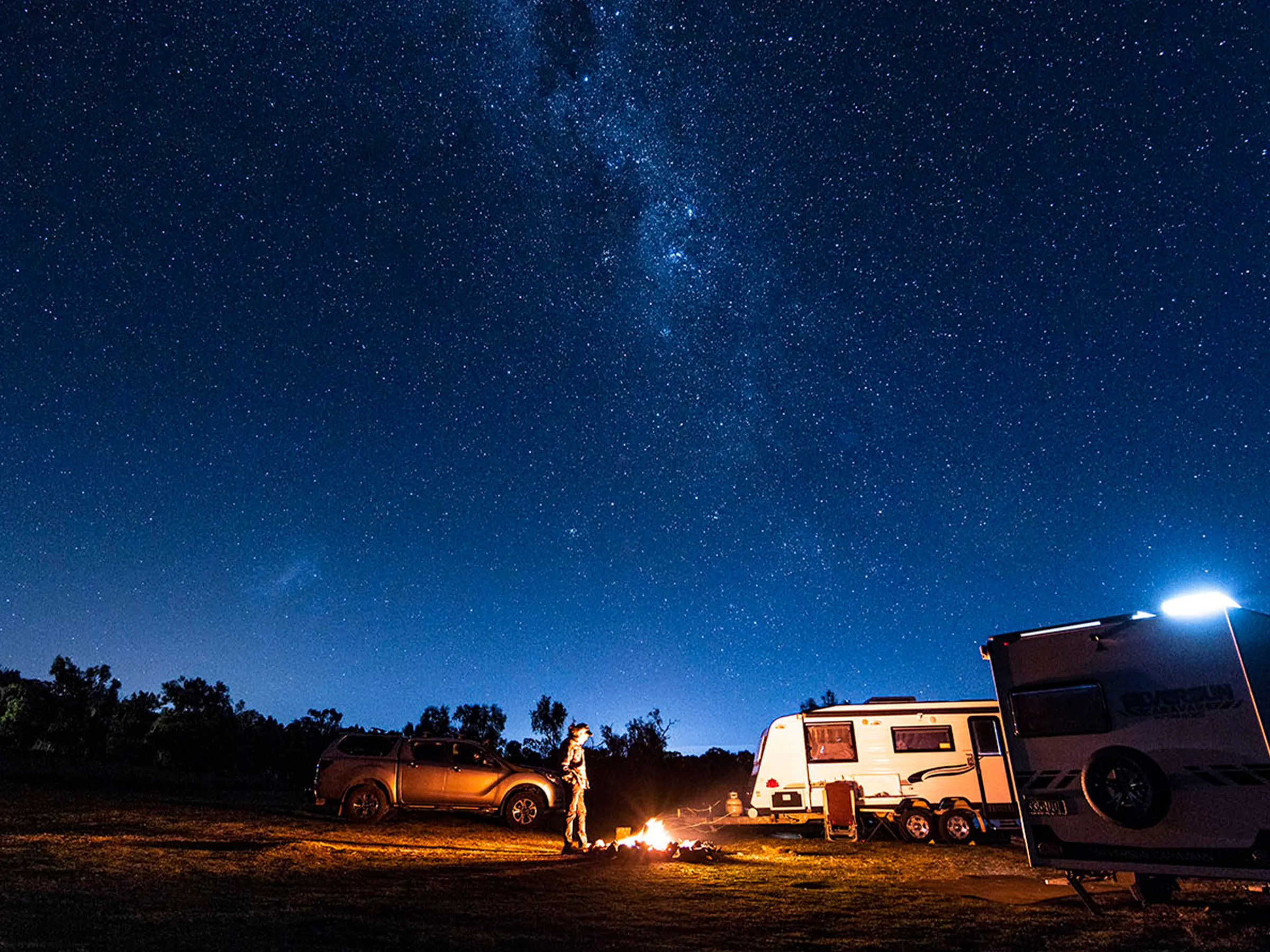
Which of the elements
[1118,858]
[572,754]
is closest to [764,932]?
[1118,858]

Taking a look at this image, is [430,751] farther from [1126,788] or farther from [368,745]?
[1126,788]

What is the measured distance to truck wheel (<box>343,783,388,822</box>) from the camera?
15672mm

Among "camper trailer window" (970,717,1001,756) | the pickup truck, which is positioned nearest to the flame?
the pickup truck

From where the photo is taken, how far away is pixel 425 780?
52.1ft

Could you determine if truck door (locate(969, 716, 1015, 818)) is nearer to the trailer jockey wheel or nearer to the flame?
the flame

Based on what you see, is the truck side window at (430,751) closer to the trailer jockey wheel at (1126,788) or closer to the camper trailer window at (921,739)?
the camper trailer window at (921,739)

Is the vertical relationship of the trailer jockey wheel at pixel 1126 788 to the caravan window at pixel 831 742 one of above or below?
below

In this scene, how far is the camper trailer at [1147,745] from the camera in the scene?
272 inches

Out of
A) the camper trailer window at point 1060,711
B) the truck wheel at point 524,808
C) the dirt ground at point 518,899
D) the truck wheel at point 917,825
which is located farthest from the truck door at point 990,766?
the truck wheel at point 524,808

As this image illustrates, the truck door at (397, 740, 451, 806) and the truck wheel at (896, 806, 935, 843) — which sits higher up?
the truck door at (397, 740, 451, 806)

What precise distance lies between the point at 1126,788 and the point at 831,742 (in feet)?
31.1

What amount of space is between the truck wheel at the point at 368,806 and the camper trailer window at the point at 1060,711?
1236 cm

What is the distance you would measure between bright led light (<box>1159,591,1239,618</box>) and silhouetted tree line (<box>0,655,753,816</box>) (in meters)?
20.9

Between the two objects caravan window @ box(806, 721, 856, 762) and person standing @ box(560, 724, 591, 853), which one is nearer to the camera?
person standing @ box(560, 724, 591, 853)
